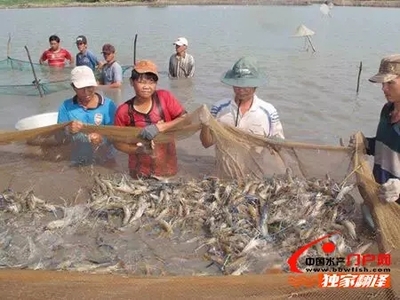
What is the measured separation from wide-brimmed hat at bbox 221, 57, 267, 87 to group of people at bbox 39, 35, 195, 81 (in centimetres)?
779

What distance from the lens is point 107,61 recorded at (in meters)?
12.6

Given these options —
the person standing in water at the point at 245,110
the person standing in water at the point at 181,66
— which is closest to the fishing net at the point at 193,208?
the person standing in water at the point at 245,110

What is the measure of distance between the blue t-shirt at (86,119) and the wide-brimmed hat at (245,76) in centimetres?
162

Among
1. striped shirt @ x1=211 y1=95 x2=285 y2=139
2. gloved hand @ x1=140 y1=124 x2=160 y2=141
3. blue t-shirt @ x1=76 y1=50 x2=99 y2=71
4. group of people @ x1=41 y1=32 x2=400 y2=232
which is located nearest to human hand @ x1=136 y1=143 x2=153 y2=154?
group of people @ x1=41 y1=32 x2=400 y2=232

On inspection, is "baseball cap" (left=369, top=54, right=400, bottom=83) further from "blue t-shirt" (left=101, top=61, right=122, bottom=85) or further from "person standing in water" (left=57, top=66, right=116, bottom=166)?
"blue t-shirt" (left=101, top=61, right=122, bottom=85)

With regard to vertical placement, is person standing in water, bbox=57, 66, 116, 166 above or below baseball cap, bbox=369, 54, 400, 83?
below

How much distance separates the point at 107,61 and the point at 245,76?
27.6 ft

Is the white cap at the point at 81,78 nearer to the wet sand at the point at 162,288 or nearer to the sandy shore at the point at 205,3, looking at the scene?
the wet sand at the point at 162,288

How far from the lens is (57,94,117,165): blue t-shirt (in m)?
5.51

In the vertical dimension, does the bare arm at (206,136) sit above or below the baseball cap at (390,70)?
below

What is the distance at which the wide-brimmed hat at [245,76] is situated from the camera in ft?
16.4

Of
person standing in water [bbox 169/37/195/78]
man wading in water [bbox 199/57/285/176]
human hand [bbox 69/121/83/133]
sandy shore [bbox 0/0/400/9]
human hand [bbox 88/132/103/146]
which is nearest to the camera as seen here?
man wading in water [bbox 199/57/285/176]

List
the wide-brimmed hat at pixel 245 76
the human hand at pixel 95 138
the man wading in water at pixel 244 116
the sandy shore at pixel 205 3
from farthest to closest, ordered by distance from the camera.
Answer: the sandy shore at pixel 205 3 < the human hand at pixel 95 138 < the man wading in water at pixel 244 116 < the wide-brimmed hat at pixel 245 76

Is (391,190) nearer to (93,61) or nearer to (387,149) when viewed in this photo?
(387,149)
